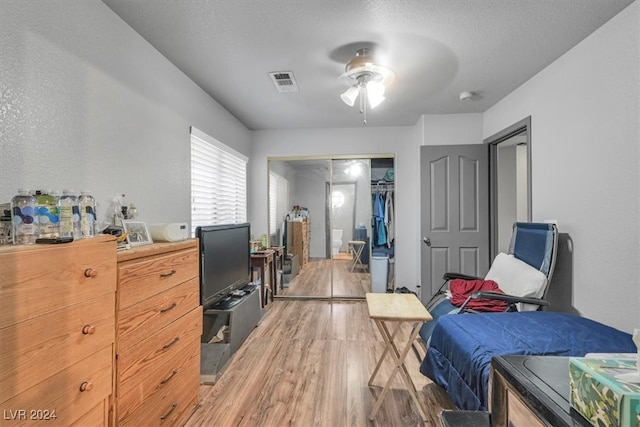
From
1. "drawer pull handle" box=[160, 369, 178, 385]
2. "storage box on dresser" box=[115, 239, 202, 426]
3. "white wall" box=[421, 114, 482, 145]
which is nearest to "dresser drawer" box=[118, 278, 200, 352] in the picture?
"storage box on dresser" box=[115, 239, 202, 426]

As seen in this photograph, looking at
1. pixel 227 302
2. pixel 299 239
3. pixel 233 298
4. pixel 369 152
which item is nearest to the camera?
pixel 227 302

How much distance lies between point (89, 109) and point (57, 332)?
3.90 feet

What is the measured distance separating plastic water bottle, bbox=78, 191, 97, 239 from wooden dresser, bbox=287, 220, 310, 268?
3311 mm

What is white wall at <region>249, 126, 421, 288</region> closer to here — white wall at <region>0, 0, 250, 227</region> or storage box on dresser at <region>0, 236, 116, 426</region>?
white wall at <region>0, 0, 250, 227</region>

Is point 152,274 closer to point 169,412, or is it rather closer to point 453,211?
point 169,412

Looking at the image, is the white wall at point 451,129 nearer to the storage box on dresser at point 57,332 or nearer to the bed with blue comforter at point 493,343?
the bed with blue comforter at point 493,343

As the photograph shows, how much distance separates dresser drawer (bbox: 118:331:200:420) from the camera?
1.32 meters

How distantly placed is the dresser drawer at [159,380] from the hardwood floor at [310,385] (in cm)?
31

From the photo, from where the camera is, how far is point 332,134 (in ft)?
14.3

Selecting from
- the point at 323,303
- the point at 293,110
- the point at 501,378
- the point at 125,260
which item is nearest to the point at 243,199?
the point at 293,110

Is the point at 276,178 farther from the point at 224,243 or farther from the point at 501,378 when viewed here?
the point at 501,378

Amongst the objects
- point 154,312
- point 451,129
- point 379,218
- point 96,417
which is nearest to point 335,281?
point 379,218

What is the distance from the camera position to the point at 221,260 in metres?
2.64

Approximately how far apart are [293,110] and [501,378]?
133 inches
